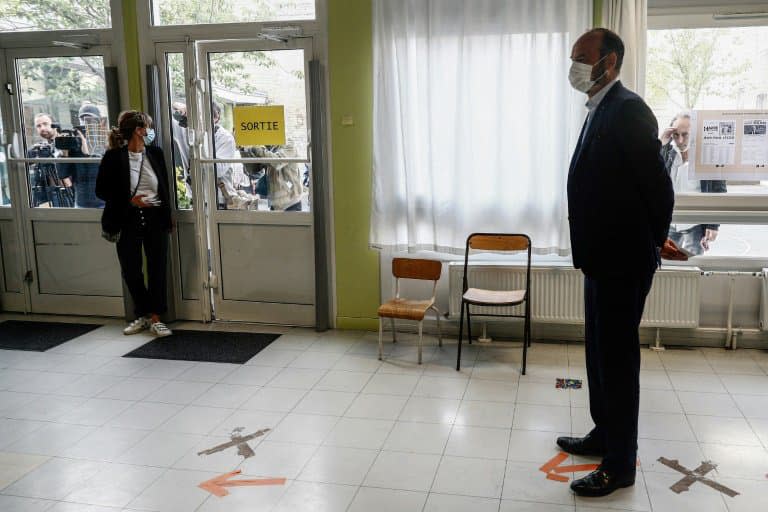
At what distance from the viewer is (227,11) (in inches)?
201

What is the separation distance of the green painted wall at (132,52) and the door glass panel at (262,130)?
1.94 ft

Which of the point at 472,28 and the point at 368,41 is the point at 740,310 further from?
the point at 368,41

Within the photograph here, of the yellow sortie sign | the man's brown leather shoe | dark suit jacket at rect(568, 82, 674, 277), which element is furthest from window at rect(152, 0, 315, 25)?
the man's brown leather shoe

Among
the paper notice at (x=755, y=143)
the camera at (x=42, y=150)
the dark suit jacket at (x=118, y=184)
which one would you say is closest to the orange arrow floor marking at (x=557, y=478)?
the paper notice at (x=755, y=143)

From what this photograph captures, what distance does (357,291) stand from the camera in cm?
520

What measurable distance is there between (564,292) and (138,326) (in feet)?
10.4

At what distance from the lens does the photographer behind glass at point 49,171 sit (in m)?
5.62

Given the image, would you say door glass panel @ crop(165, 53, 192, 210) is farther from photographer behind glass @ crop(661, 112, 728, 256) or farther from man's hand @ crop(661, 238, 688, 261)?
man's hand @ crop(661, 238, 688, 261)

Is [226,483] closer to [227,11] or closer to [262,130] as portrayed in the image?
[262,130]

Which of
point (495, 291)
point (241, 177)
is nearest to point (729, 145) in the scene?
point (495, 291)

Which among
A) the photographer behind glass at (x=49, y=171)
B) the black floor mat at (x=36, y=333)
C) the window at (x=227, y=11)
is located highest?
the window at (x=227, y=11)

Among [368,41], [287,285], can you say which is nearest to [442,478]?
[287,285]

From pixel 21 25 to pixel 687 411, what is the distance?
219 inches

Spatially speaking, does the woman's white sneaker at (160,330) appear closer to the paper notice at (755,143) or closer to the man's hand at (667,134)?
the man's hand at (667,134)
